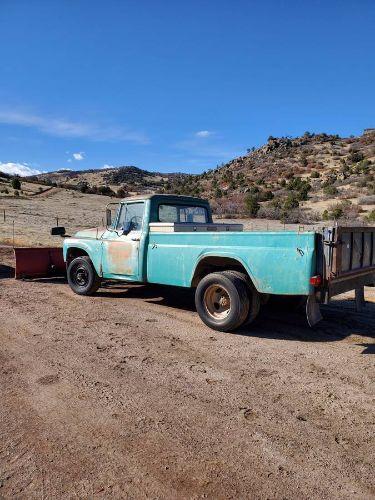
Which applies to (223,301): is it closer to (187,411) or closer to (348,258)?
(348,258)

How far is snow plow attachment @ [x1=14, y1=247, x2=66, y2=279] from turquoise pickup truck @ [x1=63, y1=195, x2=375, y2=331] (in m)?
2.36

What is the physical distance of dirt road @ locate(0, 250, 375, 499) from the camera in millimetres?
2957

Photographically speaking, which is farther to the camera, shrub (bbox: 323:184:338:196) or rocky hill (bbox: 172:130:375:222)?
shrub (bbox: 323:184:338:196)

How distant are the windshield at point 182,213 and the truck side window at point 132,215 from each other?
37 centimetres

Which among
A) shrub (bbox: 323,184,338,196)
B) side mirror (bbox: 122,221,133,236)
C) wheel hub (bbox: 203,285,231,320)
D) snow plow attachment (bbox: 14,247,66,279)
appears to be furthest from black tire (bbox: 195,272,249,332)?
shrub (bbox: 323,184,338,196)

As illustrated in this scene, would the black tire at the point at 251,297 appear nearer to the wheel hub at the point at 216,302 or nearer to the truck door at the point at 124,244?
the wheel hub at the point at 216,302

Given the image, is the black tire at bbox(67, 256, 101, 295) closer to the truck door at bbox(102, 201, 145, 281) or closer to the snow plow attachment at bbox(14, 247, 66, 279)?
the truck door at bbox(102, 201, 145, 281)

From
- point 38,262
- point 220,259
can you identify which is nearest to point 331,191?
point 38,262

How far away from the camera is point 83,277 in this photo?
909 cm

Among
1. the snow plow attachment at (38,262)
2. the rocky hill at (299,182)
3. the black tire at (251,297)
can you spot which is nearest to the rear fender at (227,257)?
the black tire at (251,297)

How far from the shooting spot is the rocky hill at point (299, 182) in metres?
29.4

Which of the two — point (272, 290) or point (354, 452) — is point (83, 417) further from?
point (272, 290)

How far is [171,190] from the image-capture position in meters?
62.8

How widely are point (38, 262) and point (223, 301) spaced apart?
612cm
